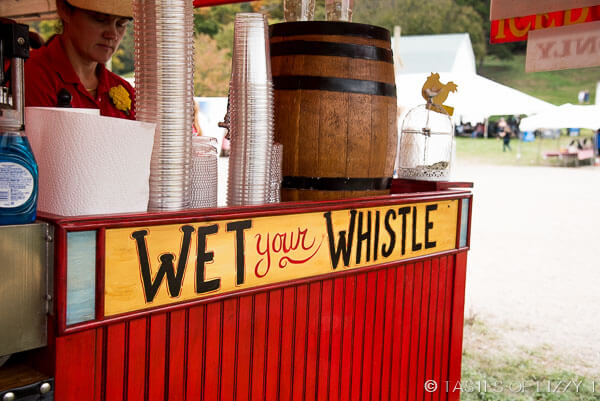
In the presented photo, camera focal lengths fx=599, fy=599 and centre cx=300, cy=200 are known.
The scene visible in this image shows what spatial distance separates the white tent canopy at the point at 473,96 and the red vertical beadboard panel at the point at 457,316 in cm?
634

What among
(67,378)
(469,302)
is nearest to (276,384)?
(67,378)

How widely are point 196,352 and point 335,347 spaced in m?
0.53

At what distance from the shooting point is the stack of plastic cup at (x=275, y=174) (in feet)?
5.35

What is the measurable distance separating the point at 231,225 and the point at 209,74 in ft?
72.4

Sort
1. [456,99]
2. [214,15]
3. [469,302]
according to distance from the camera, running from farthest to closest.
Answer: [214,15] < [456,99] < [469,302]

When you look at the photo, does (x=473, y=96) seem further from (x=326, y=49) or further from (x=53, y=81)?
(x=326, y=49)

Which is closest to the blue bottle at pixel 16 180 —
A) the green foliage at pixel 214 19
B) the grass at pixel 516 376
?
the grass at pixel 516 376

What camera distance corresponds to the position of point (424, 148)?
8.29ft

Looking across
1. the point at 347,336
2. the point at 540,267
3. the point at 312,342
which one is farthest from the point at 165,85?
the point at 540,267

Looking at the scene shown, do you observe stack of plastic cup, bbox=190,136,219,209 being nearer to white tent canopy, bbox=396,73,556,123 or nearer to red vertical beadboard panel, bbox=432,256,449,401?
red vertical beadboard panel, bbox=432,256,449,401

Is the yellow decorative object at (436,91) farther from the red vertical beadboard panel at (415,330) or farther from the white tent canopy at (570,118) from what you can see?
the white tent canopy at (570,118)

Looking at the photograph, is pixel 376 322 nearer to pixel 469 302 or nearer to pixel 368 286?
pixel 368 286

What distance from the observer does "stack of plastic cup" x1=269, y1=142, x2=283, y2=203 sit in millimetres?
1631

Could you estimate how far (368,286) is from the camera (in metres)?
1.87
